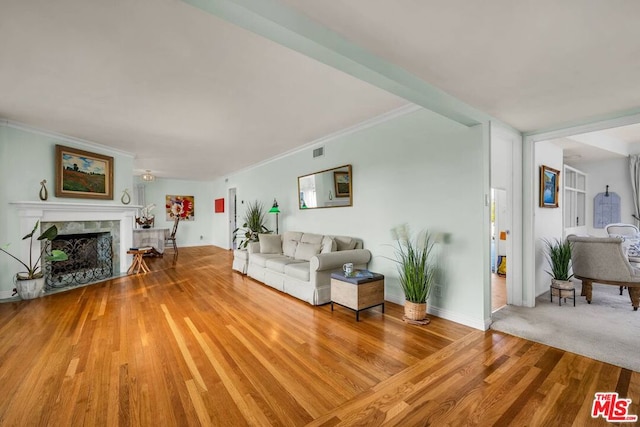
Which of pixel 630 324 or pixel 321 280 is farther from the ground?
pixel 321 280

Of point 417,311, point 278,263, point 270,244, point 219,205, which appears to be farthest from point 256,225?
point 417,311

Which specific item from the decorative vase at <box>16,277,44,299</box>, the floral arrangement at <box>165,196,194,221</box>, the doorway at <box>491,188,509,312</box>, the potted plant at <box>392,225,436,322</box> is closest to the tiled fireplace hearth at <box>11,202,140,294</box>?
the decorative vase at <box>16,277,44,299</box>

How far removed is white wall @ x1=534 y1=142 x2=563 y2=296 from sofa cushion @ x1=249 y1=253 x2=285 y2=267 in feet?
13.1

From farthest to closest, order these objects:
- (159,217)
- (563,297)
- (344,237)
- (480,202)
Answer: (159,217) → (344,237) → (563,297) → (480,202)

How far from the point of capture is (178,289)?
14.6 feet

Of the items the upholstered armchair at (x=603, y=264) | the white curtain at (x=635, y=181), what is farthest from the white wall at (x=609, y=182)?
the upholstered armchair at (x=603, y=264)

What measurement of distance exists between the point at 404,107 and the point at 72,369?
13.6 feet

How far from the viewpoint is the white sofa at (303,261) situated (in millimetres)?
3656

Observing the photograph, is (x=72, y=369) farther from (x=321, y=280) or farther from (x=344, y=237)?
(x=344, y=237)

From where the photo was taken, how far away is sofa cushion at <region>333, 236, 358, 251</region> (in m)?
4.14

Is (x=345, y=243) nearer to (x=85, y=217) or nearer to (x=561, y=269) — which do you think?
(x=561, y=269)

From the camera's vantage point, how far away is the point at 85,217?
4996 mm

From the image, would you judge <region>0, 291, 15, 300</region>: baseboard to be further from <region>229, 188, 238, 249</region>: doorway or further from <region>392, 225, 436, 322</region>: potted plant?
<region>392, 225, 436, 322</region>: potted plant

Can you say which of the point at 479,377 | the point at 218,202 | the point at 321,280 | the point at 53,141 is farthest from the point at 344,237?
the point at 218,202
